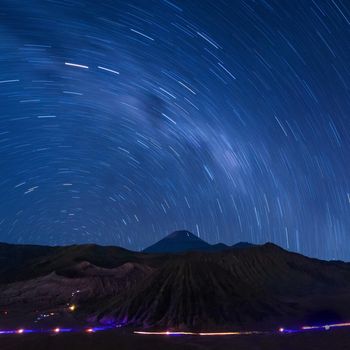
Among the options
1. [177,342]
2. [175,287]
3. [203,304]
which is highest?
[175,287]

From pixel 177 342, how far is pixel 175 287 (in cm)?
1366

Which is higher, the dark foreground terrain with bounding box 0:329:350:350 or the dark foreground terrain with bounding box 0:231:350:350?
the dark foreground terrain with bounding box 0:231:350:350

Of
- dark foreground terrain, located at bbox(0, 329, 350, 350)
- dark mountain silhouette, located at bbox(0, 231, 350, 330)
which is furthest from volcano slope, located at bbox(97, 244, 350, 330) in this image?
dark foreground terrain, located at bbox(0, 329, 350, 350)

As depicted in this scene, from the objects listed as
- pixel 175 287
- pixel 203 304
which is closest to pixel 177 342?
pixel 203 304

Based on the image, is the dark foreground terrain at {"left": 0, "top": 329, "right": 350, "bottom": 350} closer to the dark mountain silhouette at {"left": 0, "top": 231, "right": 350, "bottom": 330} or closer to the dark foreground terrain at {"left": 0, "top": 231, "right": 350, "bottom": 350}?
the dark foreground terrain at {"left": 0, "top": 231, "right": 350, "bottom": 350}

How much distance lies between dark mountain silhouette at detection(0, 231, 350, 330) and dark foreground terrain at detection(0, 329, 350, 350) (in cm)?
502

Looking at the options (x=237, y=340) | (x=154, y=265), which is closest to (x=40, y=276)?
(x=154, y=265)

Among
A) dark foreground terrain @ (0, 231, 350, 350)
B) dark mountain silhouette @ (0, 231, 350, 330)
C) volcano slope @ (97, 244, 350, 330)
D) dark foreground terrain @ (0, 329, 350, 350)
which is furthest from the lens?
dark mountain silhouette @ (0, 231, 350, 330)

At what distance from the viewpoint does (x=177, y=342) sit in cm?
3822

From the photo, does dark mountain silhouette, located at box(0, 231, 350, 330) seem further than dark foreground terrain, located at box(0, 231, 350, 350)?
Yes

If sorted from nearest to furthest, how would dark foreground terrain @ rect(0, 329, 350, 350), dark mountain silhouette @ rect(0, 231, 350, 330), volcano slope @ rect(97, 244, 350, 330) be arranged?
dark foreground terrain @ rect(0, 329, 350, 350) → volcano slope @ rect(97, 244, 350, 330) → dark mountain silhouette @ rect(0, 231, 350, 330)

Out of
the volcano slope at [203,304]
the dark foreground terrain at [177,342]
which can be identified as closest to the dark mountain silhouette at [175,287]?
the volcano slope at [203,304]

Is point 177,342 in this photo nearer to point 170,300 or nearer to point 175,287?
point 170,300

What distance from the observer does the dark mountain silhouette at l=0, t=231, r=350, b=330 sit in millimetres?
48000
